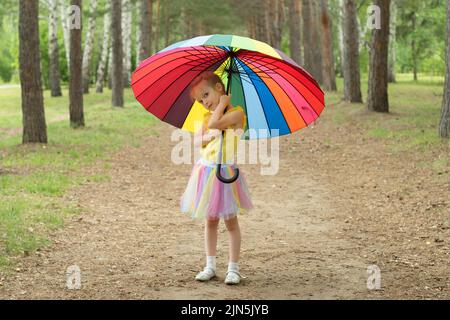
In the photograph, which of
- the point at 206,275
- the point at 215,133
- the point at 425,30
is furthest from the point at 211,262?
the point at 425,30

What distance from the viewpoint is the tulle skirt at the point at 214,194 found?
6.30 metres

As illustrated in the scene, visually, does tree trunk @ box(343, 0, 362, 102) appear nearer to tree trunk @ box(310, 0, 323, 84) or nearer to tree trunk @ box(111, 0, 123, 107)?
tree trunk @ box(111, 0, 123, 107)

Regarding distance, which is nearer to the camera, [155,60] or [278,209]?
[155,60]

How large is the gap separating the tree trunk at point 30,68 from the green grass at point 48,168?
0.54m

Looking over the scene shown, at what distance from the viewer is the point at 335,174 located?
13.4 meters

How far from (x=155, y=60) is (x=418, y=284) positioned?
3.16m

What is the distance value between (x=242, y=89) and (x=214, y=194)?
1.18 metres

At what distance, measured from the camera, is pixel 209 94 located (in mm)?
6488

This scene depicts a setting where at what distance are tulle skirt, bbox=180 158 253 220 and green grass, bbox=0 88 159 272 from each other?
6.48 feet

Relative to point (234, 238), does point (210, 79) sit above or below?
above

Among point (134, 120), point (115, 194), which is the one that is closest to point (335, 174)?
point (115, 194)

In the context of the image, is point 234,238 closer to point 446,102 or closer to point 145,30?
point 446,102

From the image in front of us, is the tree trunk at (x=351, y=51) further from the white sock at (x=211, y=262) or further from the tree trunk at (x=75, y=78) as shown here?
the white sock at (x=211, y=262)

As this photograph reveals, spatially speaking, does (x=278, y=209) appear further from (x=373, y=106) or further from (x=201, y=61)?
(x=373, y=106)
